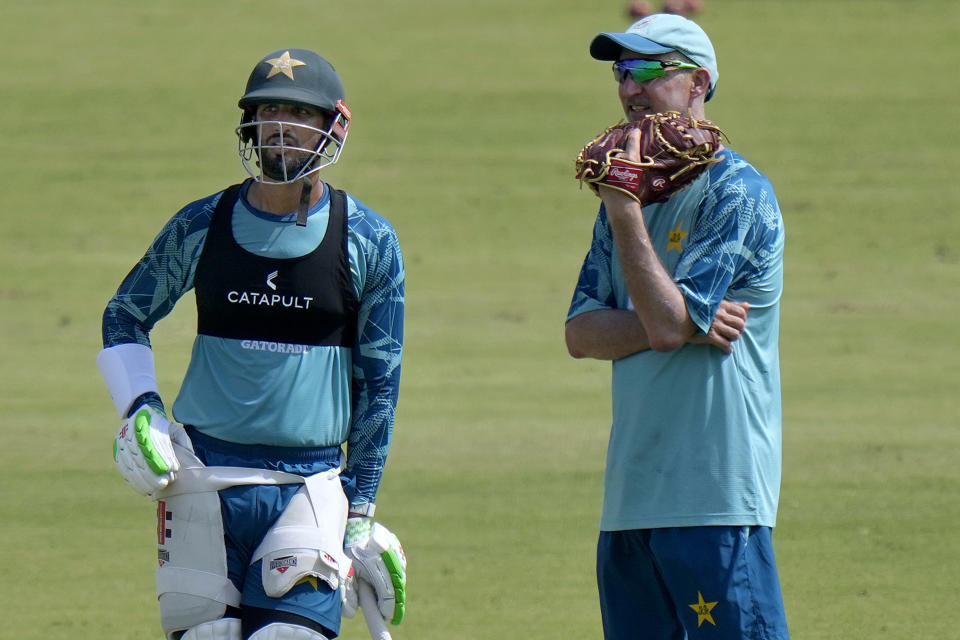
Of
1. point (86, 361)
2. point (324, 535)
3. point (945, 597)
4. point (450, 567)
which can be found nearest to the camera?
point (324, 535)

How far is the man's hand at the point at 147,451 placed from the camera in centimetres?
436

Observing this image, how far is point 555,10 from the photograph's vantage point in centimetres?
2566

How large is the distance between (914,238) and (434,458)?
334 inches

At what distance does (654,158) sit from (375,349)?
1124mm

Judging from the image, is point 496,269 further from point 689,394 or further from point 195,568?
A: point 689,394

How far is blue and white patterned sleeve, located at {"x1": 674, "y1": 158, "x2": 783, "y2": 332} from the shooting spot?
3898 millimetres

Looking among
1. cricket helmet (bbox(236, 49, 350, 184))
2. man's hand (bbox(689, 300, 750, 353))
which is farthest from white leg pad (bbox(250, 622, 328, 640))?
man's hand (bbox(689, 300, 750, 353))

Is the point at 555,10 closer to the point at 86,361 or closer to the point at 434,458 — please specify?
the point at 86,361

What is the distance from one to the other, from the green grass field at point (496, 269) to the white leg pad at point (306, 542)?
7.78ft

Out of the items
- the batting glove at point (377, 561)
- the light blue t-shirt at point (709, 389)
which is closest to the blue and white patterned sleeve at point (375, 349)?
the batting glove at point (377, 561)

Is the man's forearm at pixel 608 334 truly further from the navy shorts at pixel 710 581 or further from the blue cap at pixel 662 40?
the blue cap at pixel 662 40

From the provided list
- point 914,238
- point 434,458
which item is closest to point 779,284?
point 434,458

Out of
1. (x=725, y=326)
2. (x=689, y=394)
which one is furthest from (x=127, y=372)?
(x=725, y=326)

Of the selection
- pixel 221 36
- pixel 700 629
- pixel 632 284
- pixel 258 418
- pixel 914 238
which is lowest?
pixel 700 629
